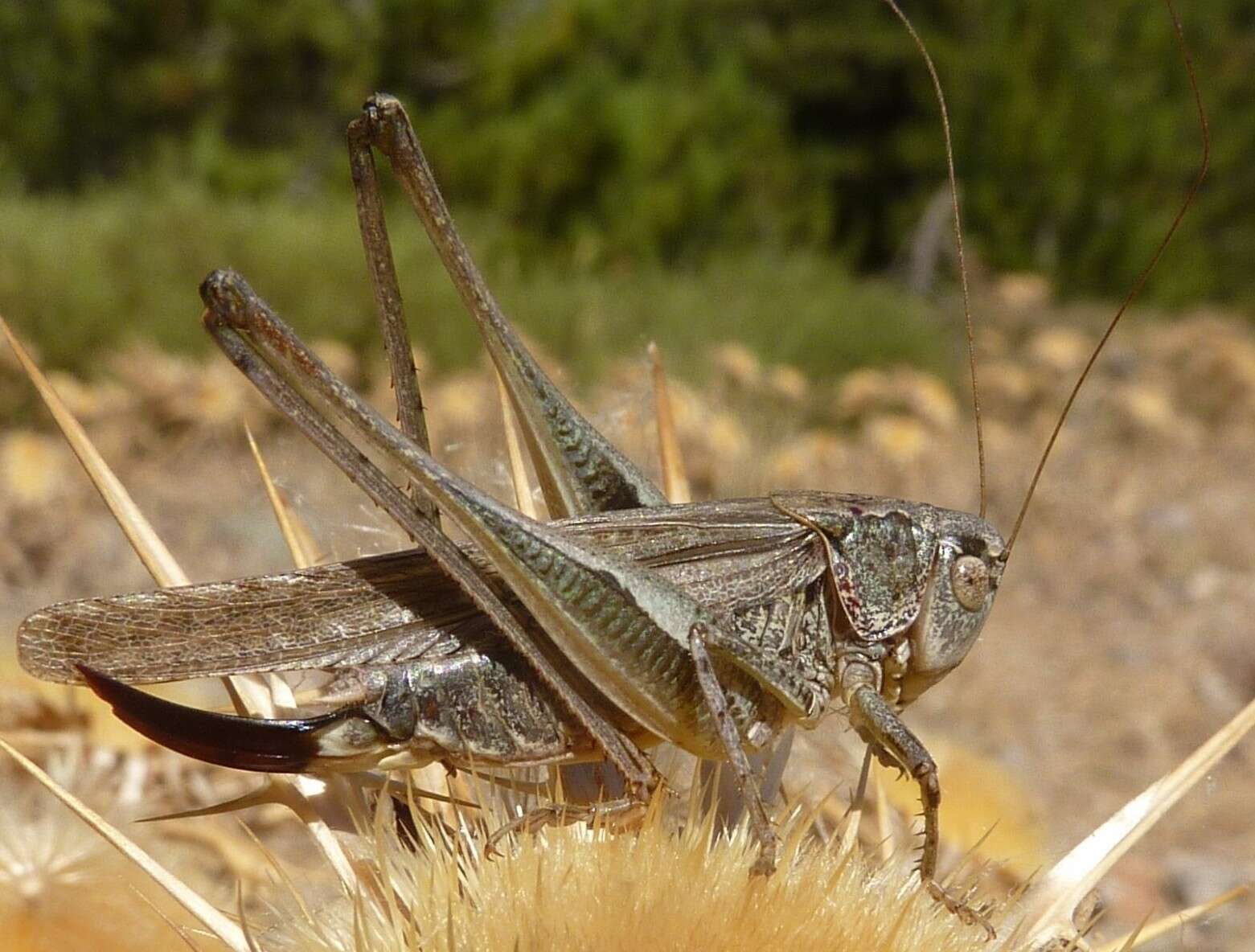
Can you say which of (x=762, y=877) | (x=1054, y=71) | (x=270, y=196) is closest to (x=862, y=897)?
(x=762, y=877)

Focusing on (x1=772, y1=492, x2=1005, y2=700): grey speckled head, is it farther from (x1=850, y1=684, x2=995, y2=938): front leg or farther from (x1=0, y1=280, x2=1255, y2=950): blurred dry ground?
(x1=0, y1=280, x2=1255, y2=950): blurred dry ground

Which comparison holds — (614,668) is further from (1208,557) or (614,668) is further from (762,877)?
(1208,557)

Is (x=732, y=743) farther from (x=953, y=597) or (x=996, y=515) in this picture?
(x=996, y=515)

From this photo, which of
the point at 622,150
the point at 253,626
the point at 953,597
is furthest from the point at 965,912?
the point at 622,150

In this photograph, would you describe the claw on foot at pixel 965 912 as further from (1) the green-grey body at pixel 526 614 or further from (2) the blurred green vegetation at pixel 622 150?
(2) the blurred green vegetation at pixel 622 150

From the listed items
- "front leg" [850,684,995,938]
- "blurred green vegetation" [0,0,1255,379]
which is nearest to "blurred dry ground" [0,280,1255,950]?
"front leg" [850,684,995,938]

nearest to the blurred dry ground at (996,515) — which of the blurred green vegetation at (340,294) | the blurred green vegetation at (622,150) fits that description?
the blurred green vegetation at (340,294)
